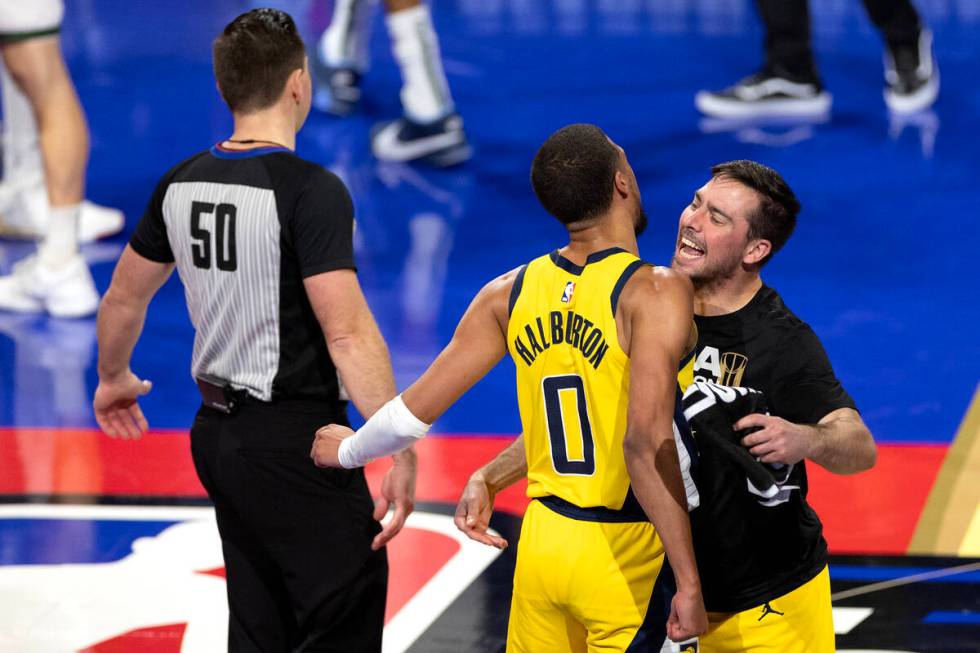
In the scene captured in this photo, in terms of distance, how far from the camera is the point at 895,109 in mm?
8945

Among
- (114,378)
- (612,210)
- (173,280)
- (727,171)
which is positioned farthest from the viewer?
(173,280)

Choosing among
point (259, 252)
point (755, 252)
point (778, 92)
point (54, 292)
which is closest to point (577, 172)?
point (755, 252)

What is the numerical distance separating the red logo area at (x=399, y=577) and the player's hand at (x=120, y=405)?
73 centimetres

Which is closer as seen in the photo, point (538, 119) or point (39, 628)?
point (39, 628)

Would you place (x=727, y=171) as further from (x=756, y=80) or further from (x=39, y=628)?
(x=756, y=80)

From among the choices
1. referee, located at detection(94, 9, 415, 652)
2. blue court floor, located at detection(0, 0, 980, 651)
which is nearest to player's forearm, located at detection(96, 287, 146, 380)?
referee, located at detection(94, 9, 415, 652)

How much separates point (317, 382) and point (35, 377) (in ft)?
10.5

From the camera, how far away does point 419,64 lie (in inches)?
320

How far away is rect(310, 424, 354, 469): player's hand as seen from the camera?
10.2ft

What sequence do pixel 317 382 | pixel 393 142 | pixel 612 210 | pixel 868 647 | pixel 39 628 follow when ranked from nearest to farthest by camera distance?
pixel 612 210, pixel 317 382, pixel 868 647, pixel 39 628, pixel 393 142

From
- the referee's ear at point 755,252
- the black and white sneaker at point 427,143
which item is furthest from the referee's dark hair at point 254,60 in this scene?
the black and white sneaker at point 427,143

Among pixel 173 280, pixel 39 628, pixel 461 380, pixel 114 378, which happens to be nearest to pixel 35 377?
pixel 173 280

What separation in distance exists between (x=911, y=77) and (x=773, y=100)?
34.4 inches

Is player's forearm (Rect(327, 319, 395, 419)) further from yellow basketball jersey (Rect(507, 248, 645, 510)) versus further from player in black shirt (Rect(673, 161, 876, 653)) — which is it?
player in black shirt (Rect(673, 161, 876, 653))
